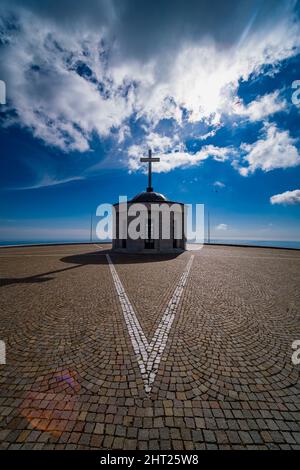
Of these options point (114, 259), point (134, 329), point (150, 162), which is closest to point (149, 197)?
point (150, 162)

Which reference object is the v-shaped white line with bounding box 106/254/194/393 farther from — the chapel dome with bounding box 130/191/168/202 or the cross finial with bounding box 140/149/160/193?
the cross finial with bounding box 140/149/160/193

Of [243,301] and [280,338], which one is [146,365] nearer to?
[280,338]

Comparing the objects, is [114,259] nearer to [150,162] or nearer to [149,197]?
[149,197]

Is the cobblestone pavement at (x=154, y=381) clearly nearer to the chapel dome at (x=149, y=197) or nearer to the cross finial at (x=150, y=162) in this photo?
the chapel dome at (x=149, y=197)

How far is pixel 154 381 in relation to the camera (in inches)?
127

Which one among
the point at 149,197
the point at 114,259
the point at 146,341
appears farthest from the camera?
the point at 149,197

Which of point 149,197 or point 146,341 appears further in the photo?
point 149,197

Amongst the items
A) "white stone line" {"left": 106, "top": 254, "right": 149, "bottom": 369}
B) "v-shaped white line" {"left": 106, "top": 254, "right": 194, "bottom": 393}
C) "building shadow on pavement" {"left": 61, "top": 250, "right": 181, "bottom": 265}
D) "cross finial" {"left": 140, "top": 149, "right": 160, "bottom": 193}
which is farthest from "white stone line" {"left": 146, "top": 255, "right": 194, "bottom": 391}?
"cross finial" {"left": 140, "top": 149, "right": 160, "bottom": 193}

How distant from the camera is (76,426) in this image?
245 cm

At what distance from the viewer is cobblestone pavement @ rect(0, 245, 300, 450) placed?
2375 mm
